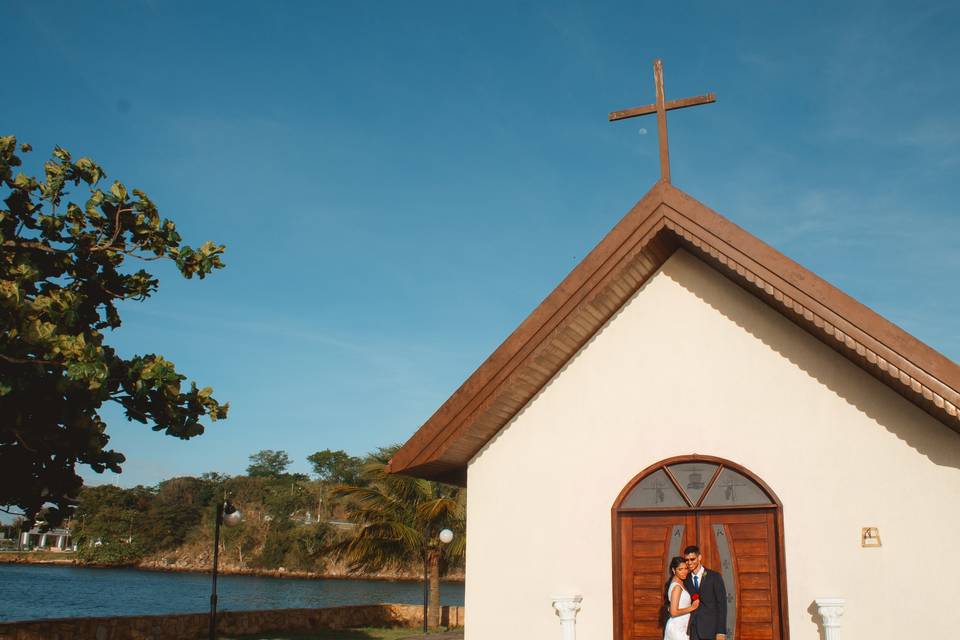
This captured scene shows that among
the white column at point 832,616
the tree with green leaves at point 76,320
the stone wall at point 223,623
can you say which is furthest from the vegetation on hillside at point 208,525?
A: the white column at point 832,616

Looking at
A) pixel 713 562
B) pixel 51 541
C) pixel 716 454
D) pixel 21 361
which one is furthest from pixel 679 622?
pixel 51 541

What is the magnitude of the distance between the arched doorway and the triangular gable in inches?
69.1

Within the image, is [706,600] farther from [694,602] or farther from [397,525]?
[397,525]

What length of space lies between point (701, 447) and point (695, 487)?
1.48 feet

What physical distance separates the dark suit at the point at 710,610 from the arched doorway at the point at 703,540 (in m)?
0.40

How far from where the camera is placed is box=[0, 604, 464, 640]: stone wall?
51.5 ft

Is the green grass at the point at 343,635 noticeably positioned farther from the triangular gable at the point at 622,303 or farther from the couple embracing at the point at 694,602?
the couple embracing at the point at 694,602

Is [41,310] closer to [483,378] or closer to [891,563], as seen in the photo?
[483,378]

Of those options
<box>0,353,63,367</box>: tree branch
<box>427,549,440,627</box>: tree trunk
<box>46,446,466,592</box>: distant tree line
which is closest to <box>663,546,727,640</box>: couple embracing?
<box>0,353,63,367</box>: tree branch

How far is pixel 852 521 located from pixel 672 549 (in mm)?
1899

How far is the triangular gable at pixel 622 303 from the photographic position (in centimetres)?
781

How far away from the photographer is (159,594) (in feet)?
195

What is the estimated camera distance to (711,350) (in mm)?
9258

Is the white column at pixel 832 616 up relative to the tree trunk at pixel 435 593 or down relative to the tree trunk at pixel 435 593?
up
